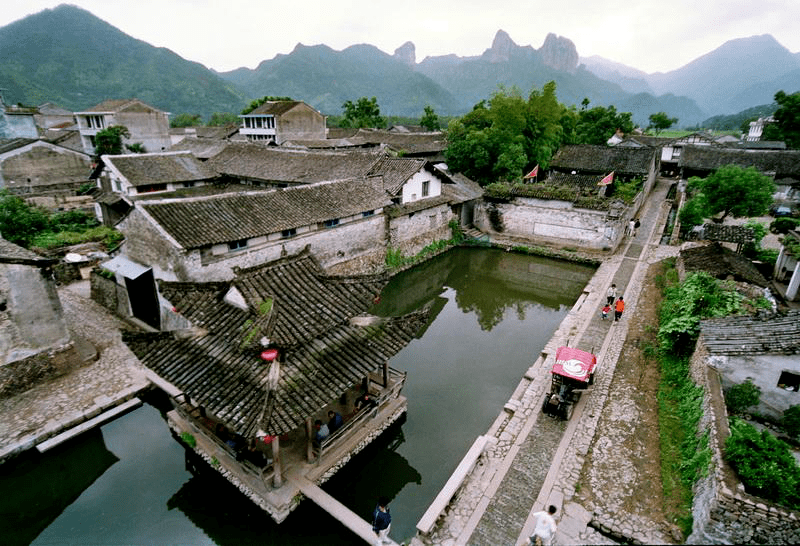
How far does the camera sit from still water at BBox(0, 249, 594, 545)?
358 inches

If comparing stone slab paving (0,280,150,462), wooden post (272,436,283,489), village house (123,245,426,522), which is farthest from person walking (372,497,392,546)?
stone slab paving (0,280,150,462)

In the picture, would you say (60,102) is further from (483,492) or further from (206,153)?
(483,492)

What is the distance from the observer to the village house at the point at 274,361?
7.74 meters

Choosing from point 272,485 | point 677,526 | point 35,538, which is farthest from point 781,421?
point 35,538

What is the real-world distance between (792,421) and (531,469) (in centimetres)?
636

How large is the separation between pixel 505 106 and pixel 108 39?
506ft

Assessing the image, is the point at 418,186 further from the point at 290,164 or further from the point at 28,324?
the point at 28,324

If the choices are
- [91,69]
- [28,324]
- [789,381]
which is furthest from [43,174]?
[91,69]

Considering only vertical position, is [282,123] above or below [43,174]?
above

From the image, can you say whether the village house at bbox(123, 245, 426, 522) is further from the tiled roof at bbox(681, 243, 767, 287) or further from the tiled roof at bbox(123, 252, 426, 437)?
the tiled roof at bbox(681, 243, 767, 287)

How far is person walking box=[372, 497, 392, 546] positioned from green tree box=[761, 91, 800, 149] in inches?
2825

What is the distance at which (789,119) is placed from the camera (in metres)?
53.3

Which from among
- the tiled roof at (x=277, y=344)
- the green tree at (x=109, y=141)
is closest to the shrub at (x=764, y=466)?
the tiled roof at (x=277, y=344)

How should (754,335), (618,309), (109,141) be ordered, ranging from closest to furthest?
(754,335) < (618,309) < (109,141)
